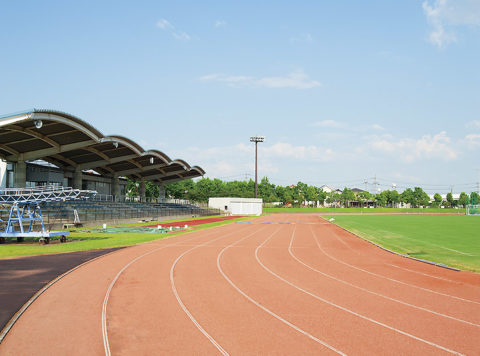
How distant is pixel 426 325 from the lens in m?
7.70

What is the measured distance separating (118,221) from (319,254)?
29.7m

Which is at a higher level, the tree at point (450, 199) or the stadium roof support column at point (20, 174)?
the stadium roof support column at point (20, 174)

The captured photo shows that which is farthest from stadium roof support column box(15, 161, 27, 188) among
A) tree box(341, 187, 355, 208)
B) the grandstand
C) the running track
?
tree box(341, 187, 355, 208)

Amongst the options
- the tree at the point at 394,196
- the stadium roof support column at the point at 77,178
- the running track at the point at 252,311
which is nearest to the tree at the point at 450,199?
the tree at the point at 394,196

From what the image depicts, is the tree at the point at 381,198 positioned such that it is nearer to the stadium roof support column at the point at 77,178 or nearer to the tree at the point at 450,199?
the tree at the point at 450,199

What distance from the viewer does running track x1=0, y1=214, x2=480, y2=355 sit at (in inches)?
258

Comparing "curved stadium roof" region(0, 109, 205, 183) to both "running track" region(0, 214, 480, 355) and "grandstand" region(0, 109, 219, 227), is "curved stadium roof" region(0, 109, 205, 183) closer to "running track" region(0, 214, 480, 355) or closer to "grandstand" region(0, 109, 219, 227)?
"grandstand" region(0, 109, 219, 227)

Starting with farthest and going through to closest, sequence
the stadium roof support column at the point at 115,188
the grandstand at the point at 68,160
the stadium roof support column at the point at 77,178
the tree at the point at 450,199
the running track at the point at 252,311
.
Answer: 1. the tree at the point at 450,199
2. the stadium roof support column at the point at 115,188
3. the stadium roof support column at the point at 77,178
4. the grandstand at the point at 68,160
5. the running track at the point at 252,311

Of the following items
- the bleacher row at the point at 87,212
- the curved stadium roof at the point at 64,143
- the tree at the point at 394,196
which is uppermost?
the curved stadium roof at the point at 64,143

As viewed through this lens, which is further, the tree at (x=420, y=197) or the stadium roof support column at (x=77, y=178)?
the tree at (x=420, y=197)

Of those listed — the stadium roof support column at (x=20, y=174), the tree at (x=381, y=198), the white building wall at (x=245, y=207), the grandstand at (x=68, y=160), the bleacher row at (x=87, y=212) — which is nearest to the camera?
the grandstand at (x=68, y=160)

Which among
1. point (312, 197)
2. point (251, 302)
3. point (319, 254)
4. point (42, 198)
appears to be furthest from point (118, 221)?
point (312, 197)

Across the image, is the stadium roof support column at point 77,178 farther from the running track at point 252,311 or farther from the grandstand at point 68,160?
the running track at point 252,311

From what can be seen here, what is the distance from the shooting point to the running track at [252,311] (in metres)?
6.55
